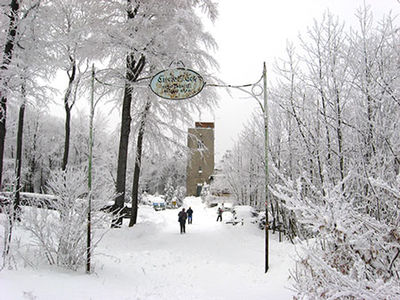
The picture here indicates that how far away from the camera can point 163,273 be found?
6.52m

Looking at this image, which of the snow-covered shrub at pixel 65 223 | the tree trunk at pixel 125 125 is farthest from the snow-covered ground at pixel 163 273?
the tree trunk at pixel 125 125

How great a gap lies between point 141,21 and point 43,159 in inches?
1083

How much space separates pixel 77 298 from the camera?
3789 millimetres

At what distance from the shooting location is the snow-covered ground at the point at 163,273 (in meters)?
4.09

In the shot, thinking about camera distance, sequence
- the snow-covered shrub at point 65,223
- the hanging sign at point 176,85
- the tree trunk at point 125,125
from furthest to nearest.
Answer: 1. the tree trunk at point 125,125
2. the hanging sign at point 176,85
3. the snow-covered shrub at point 65,223

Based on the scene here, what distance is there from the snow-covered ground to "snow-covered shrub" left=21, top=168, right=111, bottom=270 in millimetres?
313

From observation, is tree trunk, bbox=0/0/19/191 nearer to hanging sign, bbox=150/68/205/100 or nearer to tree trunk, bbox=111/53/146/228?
tree trunk, bbox=111/53/146/228

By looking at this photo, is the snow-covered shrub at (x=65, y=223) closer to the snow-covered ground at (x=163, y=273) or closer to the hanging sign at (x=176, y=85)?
the snow-covered ground at (x=163, y=273)

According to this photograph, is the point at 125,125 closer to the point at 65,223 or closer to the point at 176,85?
the point at 176,85

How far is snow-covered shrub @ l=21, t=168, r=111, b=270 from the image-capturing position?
16.8 ft

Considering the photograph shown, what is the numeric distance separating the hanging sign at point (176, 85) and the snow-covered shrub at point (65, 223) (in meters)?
2.59

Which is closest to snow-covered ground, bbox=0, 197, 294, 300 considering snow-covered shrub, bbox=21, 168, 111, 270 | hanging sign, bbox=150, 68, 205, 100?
snow-covered shrub, bbox=21, 168, 111, 270

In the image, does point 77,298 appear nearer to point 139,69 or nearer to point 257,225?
point 139,69

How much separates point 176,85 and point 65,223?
3.75 m
